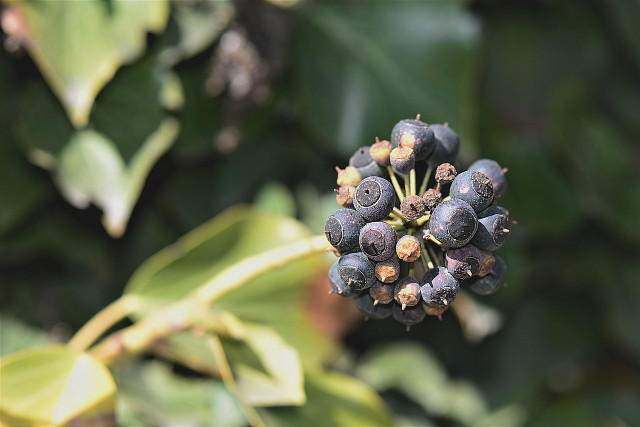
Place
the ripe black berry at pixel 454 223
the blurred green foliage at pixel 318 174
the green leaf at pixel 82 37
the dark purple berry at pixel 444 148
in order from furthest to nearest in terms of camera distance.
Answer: the blurred green foliage at pixel 318 174, the green leaf at pixel 82 37, the dark purple berry at pixel 444 148, the ripe black berry at pixel 454 223

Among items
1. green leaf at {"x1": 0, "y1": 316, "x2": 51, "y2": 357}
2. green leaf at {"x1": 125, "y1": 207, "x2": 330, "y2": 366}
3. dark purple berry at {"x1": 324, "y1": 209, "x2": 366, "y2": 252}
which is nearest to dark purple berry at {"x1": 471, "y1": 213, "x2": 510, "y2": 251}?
dark purple berry at {"x1": 324, "y1": 209, "x2": 366, "y2": 252}

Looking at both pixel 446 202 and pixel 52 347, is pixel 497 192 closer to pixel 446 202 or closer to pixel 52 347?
pixel 446 202

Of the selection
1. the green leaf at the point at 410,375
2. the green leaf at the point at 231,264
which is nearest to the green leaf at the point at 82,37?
the green leaf at the point at 231,264

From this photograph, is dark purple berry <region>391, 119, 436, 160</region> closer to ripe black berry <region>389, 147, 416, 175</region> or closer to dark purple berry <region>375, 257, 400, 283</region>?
ripe black berry <region>389, 147, 416, 175</region>

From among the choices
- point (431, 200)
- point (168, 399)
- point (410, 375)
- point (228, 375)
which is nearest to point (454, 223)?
point (431, 200)

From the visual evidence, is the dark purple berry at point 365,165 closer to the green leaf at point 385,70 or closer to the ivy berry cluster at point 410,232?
the ivy berry cluster at point 410,232

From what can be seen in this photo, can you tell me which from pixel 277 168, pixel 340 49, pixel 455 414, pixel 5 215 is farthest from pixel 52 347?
pixel 455 414
